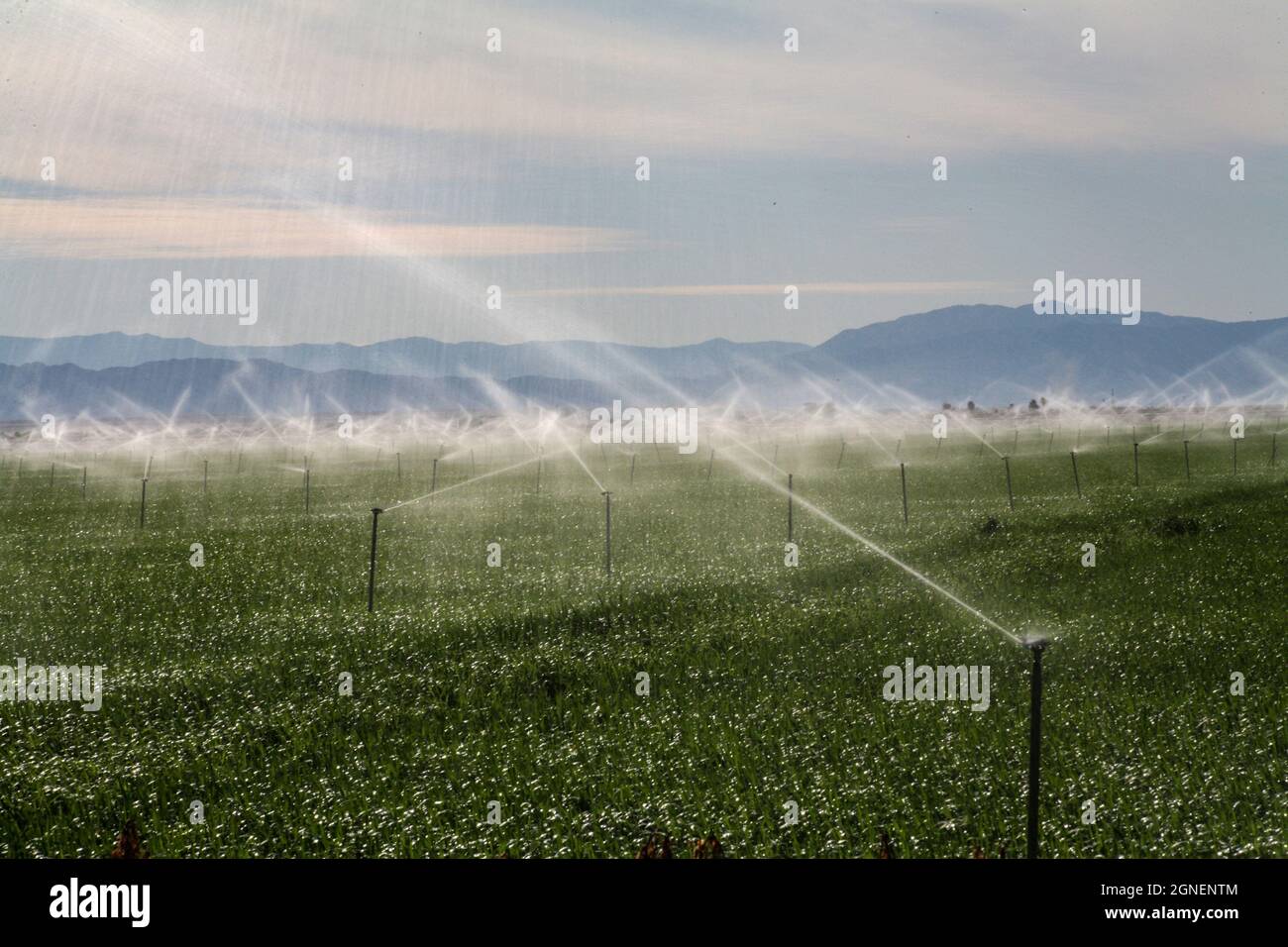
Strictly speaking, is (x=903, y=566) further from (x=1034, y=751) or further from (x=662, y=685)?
(x=1034, y=751)

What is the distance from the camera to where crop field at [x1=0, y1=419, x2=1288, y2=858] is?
14688mm

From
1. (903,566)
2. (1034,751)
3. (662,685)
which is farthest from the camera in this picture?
(903,566)

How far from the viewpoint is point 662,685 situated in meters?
20.8

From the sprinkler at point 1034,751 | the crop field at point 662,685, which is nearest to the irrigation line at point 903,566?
the crop field at point 662,685

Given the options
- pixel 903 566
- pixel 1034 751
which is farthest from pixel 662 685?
pixel 903 566

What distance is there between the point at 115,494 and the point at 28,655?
4303 cm

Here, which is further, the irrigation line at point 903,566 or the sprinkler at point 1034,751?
the irrigation line at point 903,566

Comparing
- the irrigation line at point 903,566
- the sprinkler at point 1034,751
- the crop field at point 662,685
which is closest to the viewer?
the sprinkler at point 1034,751

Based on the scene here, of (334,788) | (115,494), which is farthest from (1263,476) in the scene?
(115,494)

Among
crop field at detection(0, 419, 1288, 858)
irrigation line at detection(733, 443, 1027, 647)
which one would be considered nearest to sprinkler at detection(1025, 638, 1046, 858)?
irrigation line at detection(733, 443, 1027, 647)

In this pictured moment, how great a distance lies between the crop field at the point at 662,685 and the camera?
1469 centimetres

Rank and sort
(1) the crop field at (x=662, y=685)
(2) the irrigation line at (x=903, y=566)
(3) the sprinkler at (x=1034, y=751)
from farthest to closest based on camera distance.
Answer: (2) the irrigation line at (x=903, y=566) → (1) the crop field at (x=662, y=685) → (3) the sprinkler at (x=1034, y=751)

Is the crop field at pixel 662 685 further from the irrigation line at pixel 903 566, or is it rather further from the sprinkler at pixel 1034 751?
the sprinkler at pixel 1034 751

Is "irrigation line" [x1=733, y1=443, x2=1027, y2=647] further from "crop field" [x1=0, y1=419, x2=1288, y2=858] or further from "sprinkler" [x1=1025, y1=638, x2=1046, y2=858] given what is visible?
"sprinkler" [x1=1025, y1=638, x2=1046, y2=858]
